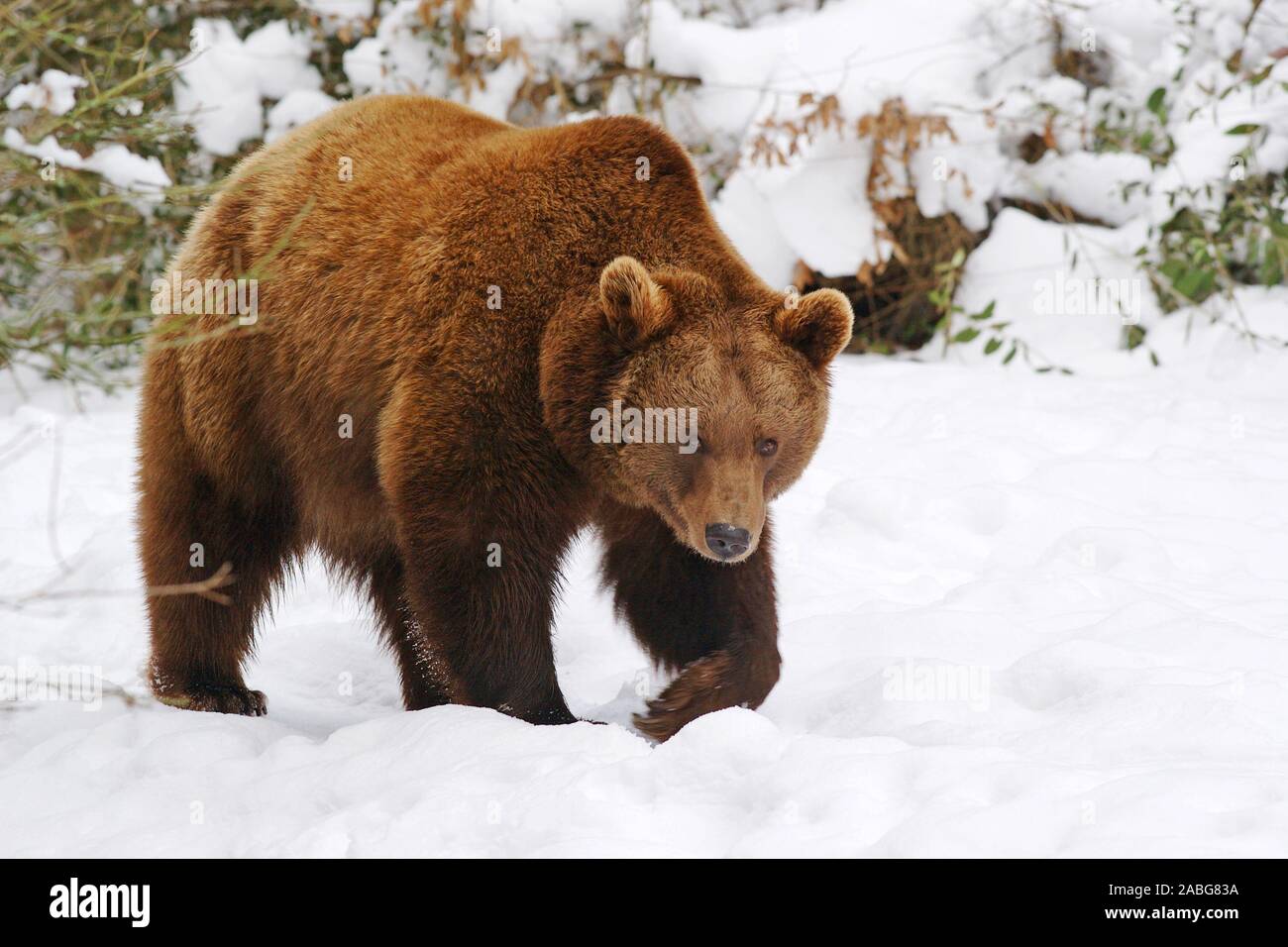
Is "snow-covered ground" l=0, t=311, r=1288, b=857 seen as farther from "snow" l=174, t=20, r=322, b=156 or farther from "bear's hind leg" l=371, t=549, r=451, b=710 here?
"snow" l=174, t=20, r=322, b=156

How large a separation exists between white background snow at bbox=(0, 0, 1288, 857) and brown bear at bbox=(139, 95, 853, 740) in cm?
35

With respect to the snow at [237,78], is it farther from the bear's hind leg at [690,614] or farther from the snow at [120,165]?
the bear's hind leg at [690,614]

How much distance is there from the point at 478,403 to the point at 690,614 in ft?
3.24

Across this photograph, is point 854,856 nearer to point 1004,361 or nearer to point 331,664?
point 331,664

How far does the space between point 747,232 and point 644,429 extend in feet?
15.8

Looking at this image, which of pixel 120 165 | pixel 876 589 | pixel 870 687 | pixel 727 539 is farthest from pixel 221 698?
pixel 120 165

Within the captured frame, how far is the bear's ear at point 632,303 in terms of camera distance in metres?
3.97

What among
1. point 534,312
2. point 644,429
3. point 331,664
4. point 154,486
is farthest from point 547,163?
point 331,664

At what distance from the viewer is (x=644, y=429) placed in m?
4.09

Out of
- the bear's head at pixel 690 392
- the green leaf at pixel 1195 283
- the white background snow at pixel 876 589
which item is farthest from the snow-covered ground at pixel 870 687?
the bear's head at pixel 690 392

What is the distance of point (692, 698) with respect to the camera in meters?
4.39

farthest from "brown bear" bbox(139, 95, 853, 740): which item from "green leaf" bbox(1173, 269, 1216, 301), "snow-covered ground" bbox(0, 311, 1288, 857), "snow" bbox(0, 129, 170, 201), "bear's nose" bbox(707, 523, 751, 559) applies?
"green leaf" bbox(1173, 269, 1216, 301)

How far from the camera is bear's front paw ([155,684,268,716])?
189 inches

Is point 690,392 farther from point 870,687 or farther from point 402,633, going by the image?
point 402,633
